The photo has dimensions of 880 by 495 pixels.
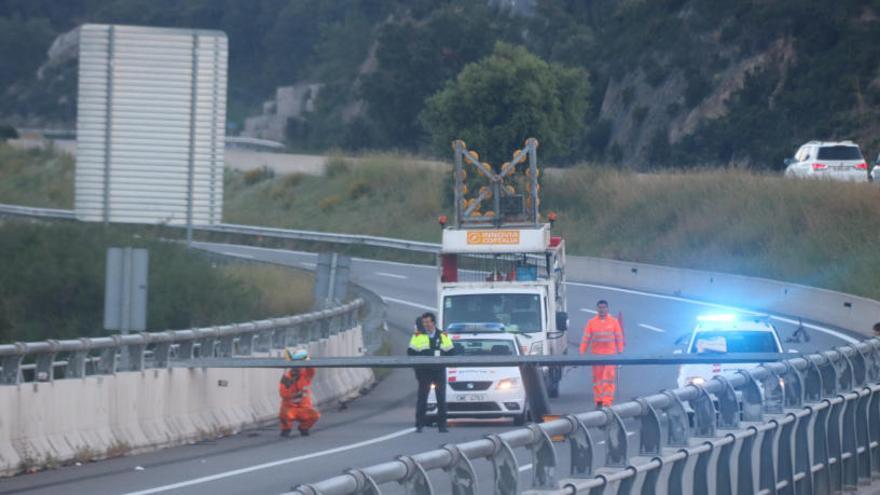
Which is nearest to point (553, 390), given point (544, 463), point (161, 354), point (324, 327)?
point (324, 327)

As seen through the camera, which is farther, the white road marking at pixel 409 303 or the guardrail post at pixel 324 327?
the white road marking at pixel 409 303

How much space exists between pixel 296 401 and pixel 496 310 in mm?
5855

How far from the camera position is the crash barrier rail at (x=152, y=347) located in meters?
16.1

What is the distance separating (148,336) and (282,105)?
110m

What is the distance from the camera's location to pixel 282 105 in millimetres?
126875

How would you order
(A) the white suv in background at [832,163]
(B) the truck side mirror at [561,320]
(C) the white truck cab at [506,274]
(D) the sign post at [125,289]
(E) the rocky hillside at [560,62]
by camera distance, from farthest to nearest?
(E) the rocky hillside at [560,62] < (A) the white suv in background at [832,163] < (B) the truck side mirror at [561,320] < (C) the white truck cab at [506,274] < (D) the sign post at [125,289]

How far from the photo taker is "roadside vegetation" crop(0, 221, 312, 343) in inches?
1118

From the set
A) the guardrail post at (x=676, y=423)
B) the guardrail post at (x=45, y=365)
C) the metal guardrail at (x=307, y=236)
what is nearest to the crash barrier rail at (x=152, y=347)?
the guardrail post at (x=45, y=365)

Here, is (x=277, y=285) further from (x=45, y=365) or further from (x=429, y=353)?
(x=45, y=365)

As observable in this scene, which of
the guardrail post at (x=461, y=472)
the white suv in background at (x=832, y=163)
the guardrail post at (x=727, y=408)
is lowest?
the guardrail post at (x=727, y=408)

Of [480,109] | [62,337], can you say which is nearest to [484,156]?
[480,109]

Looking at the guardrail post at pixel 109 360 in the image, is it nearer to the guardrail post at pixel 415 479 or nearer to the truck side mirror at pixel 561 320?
the truck side mirror at pixel 561 320

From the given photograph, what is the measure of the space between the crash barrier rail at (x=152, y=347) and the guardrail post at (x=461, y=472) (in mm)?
9566

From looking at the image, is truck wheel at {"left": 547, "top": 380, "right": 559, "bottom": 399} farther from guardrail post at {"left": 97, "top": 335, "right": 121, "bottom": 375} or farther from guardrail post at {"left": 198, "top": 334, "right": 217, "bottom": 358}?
guardrail post at {"left": 97, "top": 335, "right": 121, "bottom": 375}
